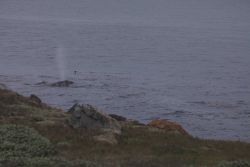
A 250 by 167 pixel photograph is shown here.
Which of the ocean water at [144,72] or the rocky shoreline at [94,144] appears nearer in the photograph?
the rocky shoreline at [94,144]

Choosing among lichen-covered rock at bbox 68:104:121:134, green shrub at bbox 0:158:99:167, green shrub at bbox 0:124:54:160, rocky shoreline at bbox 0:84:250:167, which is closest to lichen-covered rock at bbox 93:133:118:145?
rocky shoreline at bbox 0:84:250:167

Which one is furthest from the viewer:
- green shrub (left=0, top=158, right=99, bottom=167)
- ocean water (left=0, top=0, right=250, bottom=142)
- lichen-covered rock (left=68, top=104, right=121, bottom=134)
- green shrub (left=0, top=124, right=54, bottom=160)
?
ocean water (left=0, top=0, right=250, bottom=142)

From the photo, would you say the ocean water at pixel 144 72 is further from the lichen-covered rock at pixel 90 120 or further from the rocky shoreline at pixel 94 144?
the lichen-covered rock at pixel 90 120

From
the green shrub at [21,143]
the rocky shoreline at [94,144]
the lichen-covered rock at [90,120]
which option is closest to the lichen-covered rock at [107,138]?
the rocky shoreline at [94,144]

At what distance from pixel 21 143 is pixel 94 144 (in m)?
2.72

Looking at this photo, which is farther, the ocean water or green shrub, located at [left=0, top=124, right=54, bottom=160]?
the ocean water

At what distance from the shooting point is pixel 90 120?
78.1 ft

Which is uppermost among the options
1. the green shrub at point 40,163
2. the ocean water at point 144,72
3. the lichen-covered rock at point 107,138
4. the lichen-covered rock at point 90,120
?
the green shrub at point 40,163

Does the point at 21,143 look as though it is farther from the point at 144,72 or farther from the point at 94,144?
the point at 144,72

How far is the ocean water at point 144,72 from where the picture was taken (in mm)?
44000

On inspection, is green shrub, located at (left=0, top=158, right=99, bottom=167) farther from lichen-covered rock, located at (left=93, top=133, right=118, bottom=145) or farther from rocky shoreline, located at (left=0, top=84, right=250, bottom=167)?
lichen-covered rock, located at (left=93, top=133, right=118, bottom=145)

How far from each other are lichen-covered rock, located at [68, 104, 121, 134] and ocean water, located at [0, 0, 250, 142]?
43.9ft

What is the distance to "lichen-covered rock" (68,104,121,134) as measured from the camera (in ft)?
77.8

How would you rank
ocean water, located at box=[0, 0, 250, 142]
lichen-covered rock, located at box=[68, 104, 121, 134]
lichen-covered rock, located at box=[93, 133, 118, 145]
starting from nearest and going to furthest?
lichen-covered rock, located at box=[93, 133, 118, 145] < lichen-covered rock, located at box=[68, 104, 121, 134] < ocean water, located at box=[0, 0, 250, 142]
